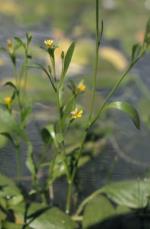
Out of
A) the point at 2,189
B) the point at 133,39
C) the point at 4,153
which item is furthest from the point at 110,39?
the point at 2,189

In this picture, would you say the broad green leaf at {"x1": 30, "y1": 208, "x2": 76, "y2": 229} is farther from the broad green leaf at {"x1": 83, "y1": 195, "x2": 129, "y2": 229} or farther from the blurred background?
the blurred background

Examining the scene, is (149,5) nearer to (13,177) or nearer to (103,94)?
(103,94)

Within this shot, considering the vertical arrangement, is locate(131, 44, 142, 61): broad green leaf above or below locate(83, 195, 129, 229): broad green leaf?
above

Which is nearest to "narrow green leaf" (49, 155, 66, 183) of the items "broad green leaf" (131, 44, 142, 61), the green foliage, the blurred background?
the green foliage

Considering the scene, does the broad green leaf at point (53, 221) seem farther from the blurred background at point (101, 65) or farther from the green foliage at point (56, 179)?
the blurred background at point (101, 65)

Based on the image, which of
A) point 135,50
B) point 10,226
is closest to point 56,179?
point 10,226

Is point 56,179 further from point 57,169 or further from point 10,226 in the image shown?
point 10,226
